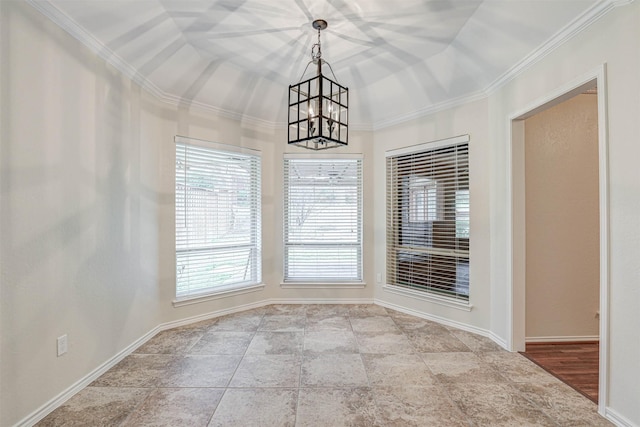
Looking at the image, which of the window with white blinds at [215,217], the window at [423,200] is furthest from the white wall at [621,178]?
the window with white blinds at [215,217]

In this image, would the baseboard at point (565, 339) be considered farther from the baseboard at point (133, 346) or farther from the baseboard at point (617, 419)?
the baseboard at point (133, 346)

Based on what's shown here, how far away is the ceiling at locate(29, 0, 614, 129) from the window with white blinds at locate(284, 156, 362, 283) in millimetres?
1073

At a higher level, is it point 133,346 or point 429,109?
point 429,109

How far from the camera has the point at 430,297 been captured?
400 cm

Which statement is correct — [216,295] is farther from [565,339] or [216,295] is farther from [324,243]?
[565,339]

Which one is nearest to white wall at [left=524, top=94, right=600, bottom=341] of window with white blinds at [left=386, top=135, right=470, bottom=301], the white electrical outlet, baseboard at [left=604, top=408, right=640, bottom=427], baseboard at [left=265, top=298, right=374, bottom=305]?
window with white blinds at [left=386, top=135, right=470, bottom=301]

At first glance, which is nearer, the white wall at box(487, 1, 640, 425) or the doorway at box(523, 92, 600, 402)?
the white wall at box(487, 1, 640, 425)

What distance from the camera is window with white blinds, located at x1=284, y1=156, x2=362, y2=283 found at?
4672mm

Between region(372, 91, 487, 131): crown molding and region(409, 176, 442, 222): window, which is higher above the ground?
region(372, 91, 487, 131): crown molding

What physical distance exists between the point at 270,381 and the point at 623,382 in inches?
93.1

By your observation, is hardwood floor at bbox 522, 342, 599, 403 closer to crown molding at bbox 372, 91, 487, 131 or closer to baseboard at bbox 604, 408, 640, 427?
baseboard at bbox 604, 408, 640, 427

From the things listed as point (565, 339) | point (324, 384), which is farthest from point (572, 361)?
point (324, 384)

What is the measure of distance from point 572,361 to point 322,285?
115 inches

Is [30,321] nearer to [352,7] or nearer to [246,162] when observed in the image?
[246,162]
